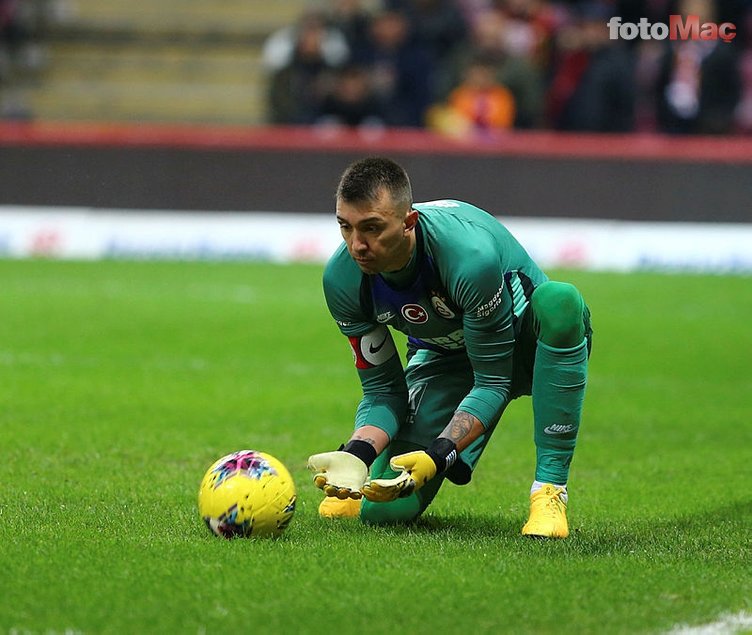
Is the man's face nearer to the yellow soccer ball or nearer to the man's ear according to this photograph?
the man's ear

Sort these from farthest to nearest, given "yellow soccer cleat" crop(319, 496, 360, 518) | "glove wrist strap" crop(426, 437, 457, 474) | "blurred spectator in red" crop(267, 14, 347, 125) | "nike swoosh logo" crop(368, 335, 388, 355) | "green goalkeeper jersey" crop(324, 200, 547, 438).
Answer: "blurred spectator in red" crop(267, 14, 347, 125), "yellow soccer cleat" crop(319, 496, 360, 518), "nike swoosh logo" crop(368, 335, 388, 355), "green goalkeeper jersey" crop(324, 200, 547, 438), "glove wrist strap" crop(426, 437, 457, 474)

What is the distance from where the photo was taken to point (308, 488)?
7.19 m

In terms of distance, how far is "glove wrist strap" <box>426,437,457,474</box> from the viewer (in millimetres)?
5676

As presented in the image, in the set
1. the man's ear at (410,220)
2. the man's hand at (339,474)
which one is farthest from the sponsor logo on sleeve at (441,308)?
the man's hand at (339,474)

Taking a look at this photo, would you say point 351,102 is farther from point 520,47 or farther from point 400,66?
point 520,47

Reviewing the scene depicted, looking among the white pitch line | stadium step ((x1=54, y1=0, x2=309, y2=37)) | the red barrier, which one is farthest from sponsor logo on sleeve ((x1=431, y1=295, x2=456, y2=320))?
stadium step ((x1=54, y1=0, x2=309, y2=37))

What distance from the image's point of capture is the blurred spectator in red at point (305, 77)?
19844 millimetres

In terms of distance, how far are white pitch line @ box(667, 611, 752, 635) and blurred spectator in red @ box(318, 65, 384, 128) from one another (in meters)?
15.5

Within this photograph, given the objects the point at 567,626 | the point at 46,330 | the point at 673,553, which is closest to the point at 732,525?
the point at 673,553

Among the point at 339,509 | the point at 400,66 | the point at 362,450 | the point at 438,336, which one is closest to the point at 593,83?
the point at 400,66

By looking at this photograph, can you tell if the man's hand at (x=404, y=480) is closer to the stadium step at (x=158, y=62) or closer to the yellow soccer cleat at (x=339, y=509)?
the yellow soccer cleat at (x=339, y=509)

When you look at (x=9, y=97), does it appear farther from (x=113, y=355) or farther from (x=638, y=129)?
(x=113, y=355)

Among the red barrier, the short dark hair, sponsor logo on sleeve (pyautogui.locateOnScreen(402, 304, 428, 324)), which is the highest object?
the short dark hair

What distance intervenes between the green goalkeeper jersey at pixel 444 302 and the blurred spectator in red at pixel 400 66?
46.3 ft
